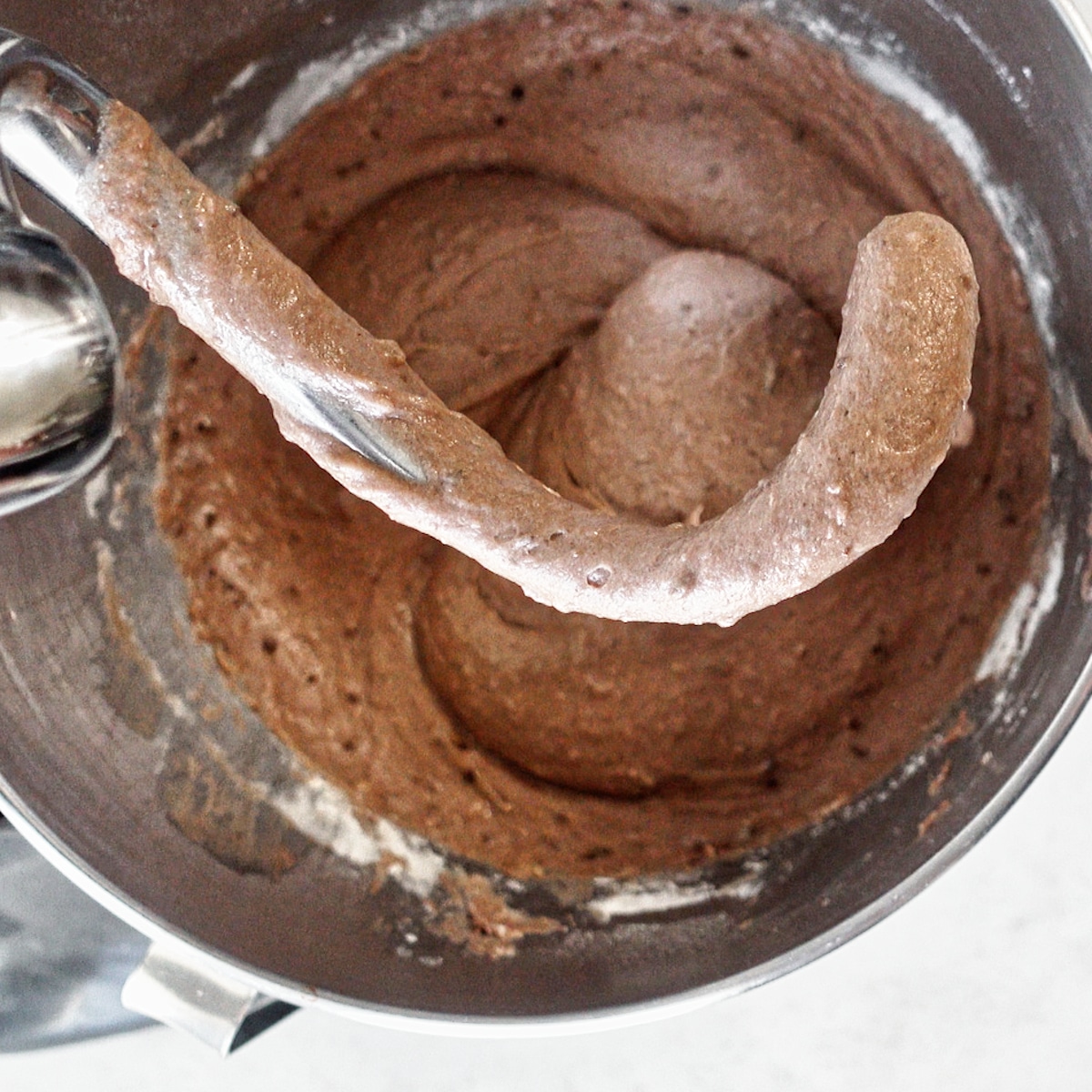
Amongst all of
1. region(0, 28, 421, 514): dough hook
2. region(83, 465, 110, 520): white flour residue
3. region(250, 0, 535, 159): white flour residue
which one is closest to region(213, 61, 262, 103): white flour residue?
region(250, 0, 535, 159): white flour residue

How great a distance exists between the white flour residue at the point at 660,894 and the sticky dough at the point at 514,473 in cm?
34

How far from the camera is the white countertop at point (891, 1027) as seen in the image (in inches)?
48.2

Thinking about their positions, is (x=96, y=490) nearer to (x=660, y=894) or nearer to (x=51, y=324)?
(x=51, y=324)

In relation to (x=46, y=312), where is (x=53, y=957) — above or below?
below

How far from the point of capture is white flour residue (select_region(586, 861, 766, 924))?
994 mm

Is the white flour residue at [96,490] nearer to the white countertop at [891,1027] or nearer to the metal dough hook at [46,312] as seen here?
the metal dough hook at [46,312]

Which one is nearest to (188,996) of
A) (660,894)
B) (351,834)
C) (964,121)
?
(351,834)

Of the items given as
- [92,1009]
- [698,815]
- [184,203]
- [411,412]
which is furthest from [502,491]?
[92,1009]

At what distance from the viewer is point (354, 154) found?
109 centimetres

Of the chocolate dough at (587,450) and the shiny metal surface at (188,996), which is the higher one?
the chocolate dough at (587,450)

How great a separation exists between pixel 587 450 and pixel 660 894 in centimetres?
43

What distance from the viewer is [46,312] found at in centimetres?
71

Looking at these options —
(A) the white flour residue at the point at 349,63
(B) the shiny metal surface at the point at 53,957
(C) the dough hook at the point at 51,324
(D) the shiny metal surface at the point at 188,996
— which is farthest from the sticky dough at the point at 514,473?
(B) the shiny metal surface at the point at 53,957

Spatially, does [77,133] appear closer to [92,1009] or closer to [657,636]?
[657,636]
